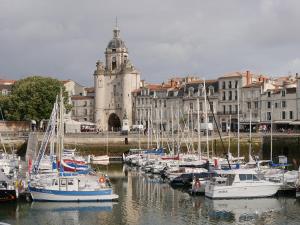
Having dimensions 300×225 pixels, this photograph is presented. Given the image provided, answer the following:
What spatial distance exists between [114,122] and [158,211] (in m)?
70.1

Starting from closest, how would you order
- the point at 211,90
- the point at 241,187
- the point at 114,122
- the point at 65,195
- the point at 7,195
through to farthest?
the point at 7,195, the point at 65,195, the point at 241,187, the point at 211,90, the point at 114,122

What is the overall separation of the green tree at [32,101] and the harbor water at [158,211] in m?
50.0

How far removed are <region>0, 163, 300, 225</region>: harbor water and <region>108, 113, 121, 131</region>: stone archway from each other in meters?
62.6

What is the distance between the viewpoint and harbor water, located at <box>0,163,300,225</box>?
2956 cm

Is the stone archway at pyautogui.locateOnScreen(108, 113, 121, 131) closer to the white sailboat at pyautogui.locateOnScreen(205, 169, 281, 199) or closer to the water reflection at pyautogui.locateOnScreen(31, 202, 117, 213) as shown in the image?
the white sailboat at pyautogui.locateOnScreen(205, 169, 281, 199)

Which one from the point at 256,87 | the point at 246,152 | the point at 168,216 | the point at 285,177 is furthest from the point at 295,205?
the point at 256,87

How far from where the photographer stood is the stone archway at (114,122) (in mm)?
101062

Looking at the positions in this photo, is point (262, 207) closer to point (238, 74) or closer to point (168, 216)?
point (168, 216)

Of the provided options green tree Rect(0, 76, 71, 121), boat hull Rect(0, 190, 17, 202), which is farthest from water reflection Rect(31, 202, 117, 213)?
green tree Rect(0, 76, 71, 121)

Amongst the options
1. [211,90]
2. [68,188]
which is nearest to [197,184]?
[68,188]

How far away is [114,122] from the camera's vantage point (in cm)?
10194

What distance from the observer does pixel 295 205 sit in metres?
33.8

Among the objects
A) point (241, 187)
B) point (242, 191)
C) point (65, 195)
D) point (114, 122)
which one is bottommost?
point (65, 195)

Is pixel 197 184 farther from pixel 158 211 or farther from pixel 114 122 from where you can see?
pixel 114 122
